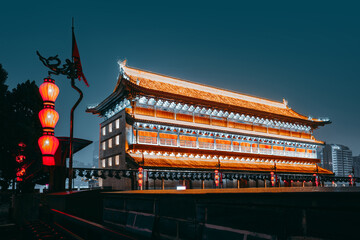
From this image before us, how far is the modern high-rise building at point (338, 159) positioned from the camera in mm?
179850

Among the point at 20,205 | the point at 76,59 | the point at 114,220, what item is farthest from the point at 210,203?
the point at 76,59

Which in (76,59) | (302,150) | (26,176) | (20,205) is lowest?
(20,205)

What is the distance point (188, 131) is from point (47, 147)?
2646 cm

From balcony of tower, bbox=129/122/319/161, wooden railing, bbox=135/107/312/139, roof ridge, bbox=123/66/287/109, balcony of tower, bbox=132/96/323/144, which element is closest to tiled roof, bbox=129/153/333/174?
balcony of tower, bbox=129/122/319/161

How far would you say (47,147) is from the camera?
443 inches

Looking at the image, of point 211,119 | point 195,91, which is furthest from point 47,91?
point 195,91

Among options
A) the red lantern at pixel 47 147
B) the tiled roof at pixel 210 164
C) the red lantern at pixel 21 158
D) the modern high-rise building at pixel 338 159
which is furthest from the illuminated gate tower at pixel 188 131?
the modern high-rise building at pixel 338 159

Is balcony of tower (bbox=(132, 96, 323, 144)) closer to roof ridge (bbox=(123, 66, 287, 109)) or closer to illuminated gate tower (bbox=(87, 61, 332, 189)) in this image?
illuminated gate tower (bbox=(87, 61, 332, 189))

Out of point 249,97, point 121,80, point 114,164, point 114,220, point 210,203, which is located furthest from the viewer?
point 249,97

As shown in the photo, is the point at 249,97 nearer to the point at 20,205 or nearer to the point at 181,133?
the point at 181,133

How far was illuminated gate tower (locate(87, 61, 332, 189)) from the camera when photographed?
33344 mm

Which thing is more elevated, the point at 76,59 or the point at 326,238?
the point at 76,59

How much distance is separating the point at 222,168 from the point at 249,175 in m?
4.94

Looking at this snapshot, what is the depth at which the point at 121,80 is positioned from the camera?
33.2 metres
